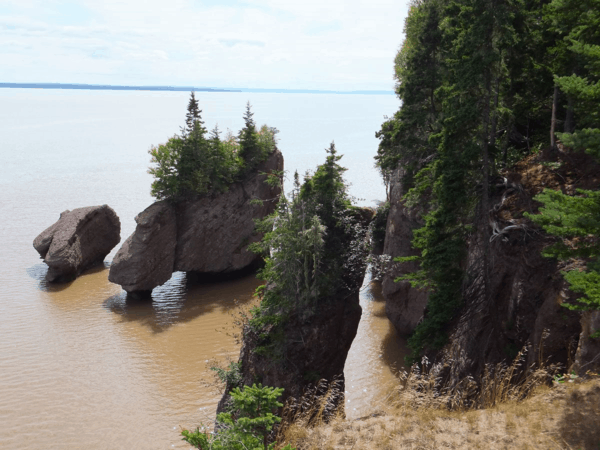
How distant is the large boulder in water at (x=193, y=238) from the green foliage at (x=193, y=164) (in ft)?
2.40

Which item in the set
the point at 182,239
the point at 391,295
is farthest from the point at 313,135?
the point at 391,295

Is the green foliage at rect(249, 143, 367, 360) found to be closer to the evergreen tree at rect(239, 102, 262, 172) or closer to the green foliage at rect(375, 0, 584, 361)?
the green foliage at rect(375, 0, 584, 361)

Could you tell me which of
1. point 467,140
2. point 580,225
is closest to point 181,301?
point 467,140

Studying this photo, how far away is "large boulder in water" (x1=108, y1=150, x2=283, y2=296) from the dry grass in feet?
64.7

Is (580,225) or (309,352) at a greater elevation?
(580,225)

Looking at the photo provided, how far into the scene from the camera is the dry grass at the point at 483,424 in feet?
28.3

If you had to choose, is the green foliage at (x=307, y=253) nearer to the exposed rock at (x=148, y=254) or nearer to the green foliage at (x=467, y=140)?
the green foliage at (x=467, y=140)

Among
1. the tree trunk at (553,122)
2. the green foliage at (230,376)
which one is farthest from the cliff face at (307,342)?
the tree trunk at (553,122)

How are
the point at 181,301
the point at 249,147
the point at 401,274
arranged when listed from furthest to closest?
the point at 249,147 < the point at 181,301 < the point at 401,274

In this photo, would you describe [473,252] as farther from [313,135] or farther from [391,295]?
[313,135]

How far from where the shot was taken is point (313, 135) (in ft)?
319

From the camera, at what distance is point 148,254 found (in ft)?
92.8

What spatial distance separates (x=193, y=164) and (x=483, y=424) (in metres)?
24.1

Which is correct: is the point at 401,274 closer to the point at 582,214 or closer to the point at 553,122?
the point at 553,122
